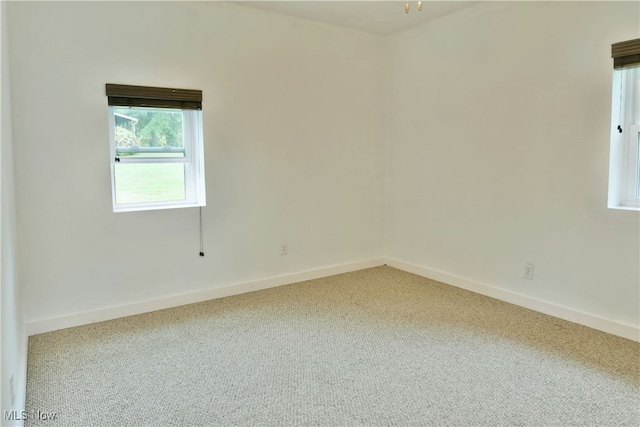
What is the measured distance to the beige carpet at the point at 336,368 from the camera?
1.98 metres

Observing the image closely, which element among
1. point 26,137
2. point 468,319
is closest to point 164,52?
point 26,137

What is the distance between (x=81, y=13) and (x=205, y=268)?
201cm

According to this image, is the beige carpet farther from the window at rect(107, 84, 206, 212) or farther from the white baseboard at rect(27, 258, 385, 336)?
the window at rect(107, 84, 206, 212)

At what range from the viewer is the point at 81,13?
2900 mm

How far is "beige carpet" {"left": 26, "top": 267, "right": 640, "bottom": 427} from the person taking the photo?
198 cm

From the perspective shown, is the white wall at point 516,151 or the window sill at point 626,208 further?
the white wall at point 516,151

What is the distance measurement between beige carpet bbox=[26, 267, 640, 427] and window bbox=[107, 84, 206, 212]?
897 mm

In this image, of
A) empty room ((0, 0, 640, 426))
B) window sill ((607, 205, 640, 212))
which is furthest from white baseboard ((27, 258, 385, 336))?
window sill ((607, 205, 640, 212))

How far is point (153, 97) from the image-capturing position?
3.17 m

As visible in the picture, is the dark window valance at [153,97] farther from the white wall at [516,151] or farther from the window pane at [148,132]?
the white wall at [516,151]

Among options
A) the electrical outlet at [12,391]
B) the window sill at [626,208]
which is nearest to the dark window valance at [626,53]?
the window sill at [626,208]

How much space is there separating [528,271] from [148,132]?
3081 millimetres

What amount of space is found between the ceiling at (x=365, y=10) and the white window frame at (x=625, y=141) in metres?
1.32
